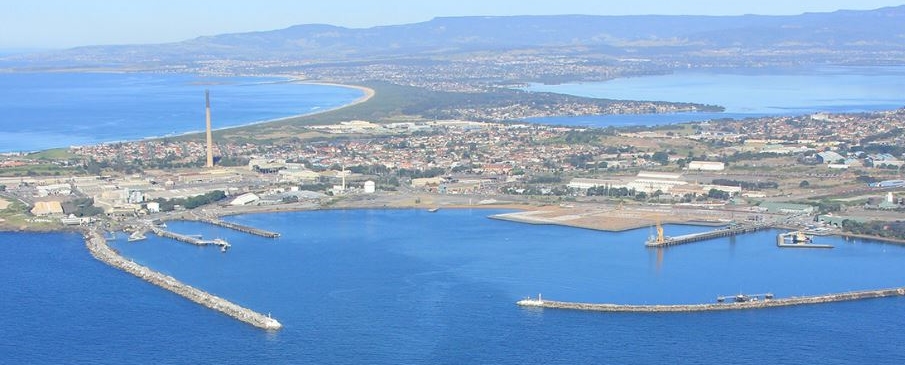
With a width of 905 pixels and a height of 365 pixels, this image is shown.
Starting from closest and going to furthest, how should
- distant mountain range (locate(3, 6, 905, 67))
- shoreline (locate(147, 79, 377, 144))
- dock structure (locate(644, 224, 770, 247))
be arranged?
dock structure (locate(644, 224, 770, 247)), shoreline (locate(147, 79, 377, 144)), distant mountain range (locate(3, 6, 905, 67))

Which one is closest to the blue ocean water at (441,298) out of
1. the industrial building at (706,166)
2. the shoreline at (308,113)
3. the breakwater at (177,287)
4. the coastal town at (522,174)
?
the breakwater at (177,287)

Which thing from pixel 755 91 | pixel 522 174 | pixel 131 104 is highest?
pixel 522 174

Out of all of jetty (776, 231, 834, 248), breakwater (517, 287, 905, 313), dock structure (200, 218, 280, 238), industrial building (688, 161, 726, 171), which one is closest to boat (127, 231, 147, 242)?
dock structure (200, 218, 280, 238)

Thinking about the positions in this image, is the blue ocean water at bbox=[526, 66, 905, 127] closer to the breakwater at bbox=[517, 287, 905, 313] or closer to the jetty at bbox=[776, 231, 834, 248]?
the jetty at bbox=[776, 231, 834, 248]

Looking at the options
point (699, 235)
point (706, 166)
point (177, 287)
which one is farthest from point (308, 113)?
point (177, 287)

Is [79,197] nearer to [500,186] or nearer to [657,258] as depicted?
[500,186]

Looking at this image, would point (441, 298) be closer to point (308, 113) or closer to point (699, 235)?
point (699, 235)
